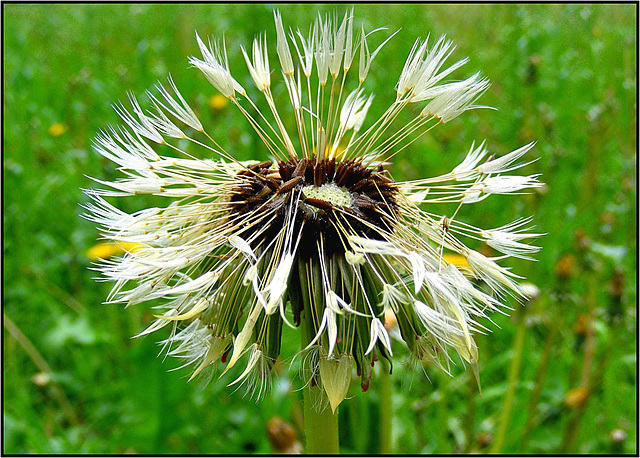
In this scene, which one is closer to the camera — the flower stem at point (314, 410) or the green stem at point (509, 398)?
the flower stem at point (314, 410)

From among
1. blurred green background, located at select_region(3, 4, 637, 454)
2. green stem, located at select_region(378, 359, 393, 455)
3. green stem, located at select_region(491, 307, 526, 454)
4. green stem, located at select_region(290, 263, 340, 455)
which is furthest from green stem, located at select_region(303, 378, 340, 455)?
green stem, located at select_region(491, 307, 526, 454)

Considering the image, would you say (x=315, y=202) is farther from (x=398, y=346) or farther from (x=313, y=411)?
(x=398, y=346)

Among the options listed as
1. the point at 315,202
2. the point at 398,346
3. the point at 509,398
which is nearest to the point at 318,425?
the point at 315,202

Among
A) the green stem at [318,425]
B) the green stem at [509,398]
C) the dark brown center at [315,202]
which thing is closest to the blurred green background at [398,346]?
the green stem at [509,398]

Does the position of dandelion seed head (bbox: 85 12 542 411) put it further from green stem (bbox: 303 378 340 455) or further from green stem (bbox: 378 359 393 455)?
green stem (bbox: 378 359 393 455)

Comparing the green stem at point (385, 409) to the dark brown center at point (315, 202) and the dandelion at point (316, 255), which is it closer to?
the dandelion at point (316, 255)

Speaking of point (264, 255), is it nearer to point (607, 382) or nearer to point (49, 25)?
point (607, 382)
